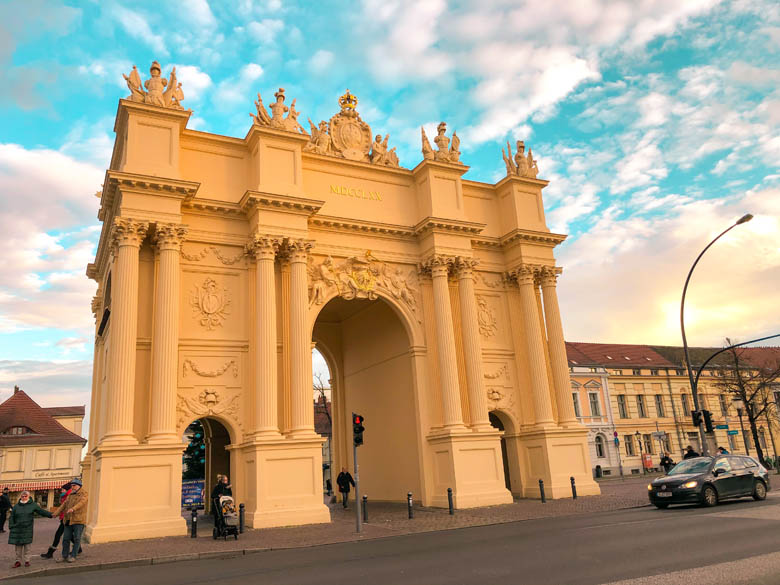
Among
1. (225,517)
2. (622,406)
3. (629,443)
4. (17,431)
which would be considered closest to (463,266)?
(225,517)

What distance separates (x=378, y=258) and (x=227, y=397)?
25.8 ft

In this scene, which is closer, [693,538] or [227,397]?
[693,538]

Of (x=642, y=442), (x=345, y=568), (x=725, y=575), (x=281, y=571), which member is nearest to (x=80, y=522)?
(x=281, y=571)

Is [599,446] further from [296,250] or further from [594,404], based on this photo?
[296,250]

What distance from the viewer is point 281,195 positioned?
20672mm

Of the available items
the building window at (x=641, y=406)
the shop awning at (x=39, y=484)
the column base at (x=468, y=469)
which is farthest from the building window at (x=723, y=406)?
the shop awning at (x=39, y=484)

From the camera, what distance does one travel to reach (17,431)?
159ft

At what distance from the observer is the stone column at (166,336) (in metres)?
17.7

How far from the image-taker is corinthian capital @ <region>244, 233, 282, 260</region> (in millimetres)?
20406

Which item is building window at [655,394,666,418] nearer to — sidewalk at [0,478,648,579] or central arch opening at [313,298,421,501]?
sidewalk at [0,478,648,579]

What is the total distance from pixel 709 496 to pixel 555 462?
7.64 metres

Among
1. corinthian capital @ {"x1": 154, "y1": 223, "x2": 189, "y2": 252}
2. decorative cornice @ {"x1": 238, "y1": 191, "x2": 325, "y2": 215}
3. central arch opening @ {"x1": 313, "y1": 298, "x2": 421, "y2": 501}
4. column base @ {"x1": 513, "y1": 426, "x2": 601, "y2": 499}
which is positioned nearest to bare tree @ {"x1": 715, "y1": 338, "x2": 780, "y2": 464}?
column base @ {"x1": 513, "y1": 426, "x2": 601, "y2": 499}

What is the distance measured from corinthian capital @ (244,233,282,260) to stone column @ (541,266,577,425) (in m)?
11.9

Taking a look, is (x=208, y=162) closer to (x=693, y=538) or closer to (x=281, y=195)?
(x=281, y=195)
